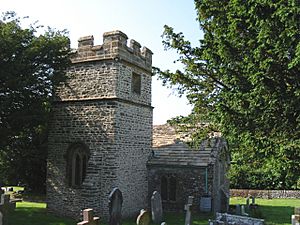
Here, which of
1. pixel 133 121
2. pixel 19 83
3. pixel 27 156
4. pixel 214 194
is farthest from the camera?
pixel 27 156

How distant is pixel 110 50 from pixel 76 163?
5592 mm

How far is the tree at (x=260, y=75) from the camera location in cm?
966

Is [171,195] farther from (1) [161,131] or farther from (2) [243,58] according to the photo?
(2) [243,58]

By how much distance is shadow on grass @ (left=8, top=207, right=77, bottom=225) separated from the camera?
14.4 metres

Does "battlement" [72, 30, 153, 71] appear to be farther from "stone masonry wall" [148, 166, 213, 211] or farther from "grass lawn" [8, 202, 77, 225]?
"grass lawn" [8, 202, 77, 225]

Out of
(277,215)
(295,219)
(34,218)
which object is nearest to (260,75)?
(295,219)

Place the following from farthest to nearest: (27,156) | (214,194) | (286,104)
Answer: (27,156) < (214,194) < (286,104)

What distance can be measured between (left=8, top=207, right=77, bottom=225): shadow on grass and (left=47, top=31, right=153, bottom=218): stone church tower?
554 mm

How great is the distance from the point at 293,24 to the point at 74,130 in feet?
35.5

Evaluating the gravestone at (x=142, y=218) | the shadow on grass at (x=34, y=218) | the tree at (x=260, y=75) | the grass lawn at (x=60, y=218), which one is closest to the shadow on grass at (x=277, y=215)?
the grass lawn at (x=60, y=218)

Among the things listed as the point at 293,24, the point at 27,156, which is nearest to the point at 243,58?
the point at 293,24

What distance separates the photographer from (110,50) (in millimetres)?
15781

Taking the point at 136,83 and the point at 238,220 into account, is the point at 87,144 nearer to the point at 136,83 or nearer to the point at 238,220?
the point at 136,83

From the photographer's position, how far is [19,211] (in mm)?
17094
